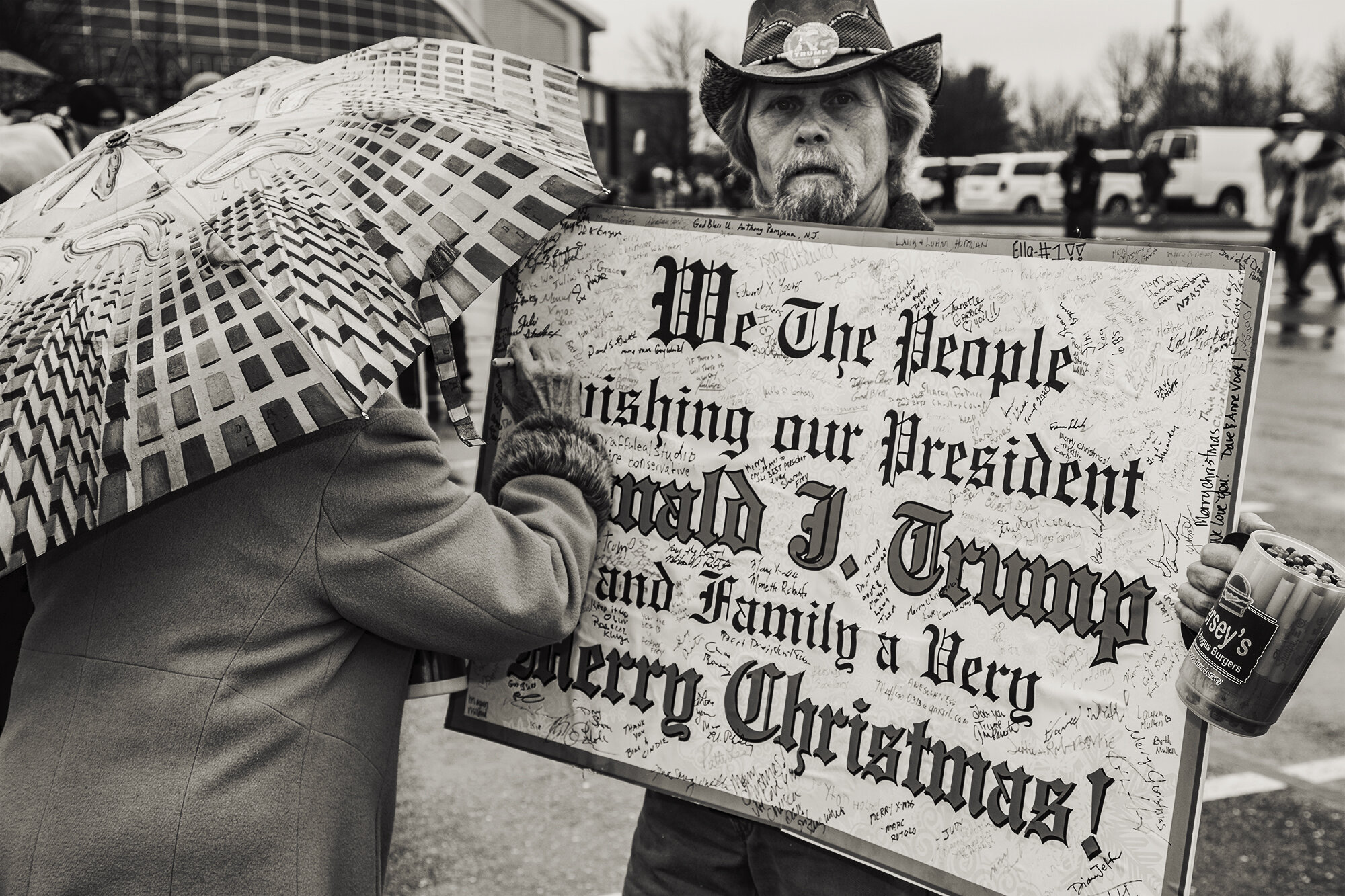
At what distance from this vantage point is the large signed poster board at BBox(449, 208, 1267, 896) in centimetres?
165

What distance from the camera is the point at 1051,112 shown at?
69.6m

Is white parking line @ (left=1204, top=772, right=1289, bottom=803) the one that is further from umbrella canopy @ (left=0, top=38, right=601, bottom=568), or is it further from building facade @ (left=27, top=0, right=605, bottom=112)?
building facade @ (left=27, top=0, right=605, bottom=112)

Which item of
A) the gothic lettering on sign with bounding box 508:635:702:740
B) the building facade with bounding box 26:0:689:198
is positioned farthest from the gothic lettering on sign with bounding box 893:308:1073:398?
the building facade with bounding box 26:0:689:198

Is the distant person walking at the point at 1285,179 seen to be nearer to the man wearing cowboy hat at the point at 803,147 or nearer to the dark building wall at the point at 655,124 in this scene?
the man wearing cowboy hat at the point at 803,147

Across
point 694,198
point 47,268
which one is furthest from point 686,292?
point 694,198

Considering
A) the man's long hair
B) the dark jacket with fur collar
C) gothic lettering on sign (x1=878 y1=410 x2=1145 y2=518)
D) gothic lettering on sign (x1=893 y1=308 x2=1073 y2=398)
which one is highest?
the man's long hair

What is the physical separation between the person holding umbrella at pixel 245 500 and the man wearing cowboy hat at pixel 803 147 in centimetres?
47

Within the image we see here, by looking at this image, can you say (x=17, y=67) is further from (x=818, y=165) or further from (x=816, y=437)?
(x=816, y=437)

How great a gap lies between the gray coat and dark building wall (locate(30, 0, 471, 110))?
3619 cm

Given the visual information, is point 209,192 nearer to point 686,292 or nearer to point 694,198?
point 686,292

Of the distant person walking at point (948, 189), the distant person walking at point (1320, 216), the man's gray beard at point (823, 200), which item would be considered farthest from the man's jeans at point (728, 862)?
the distant person walking at point (948, 189)

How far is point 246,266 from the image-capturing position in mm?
1511

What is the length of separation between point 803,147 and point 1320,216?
1428 centimetres

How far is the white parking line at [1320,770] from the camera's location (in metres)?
3.68
